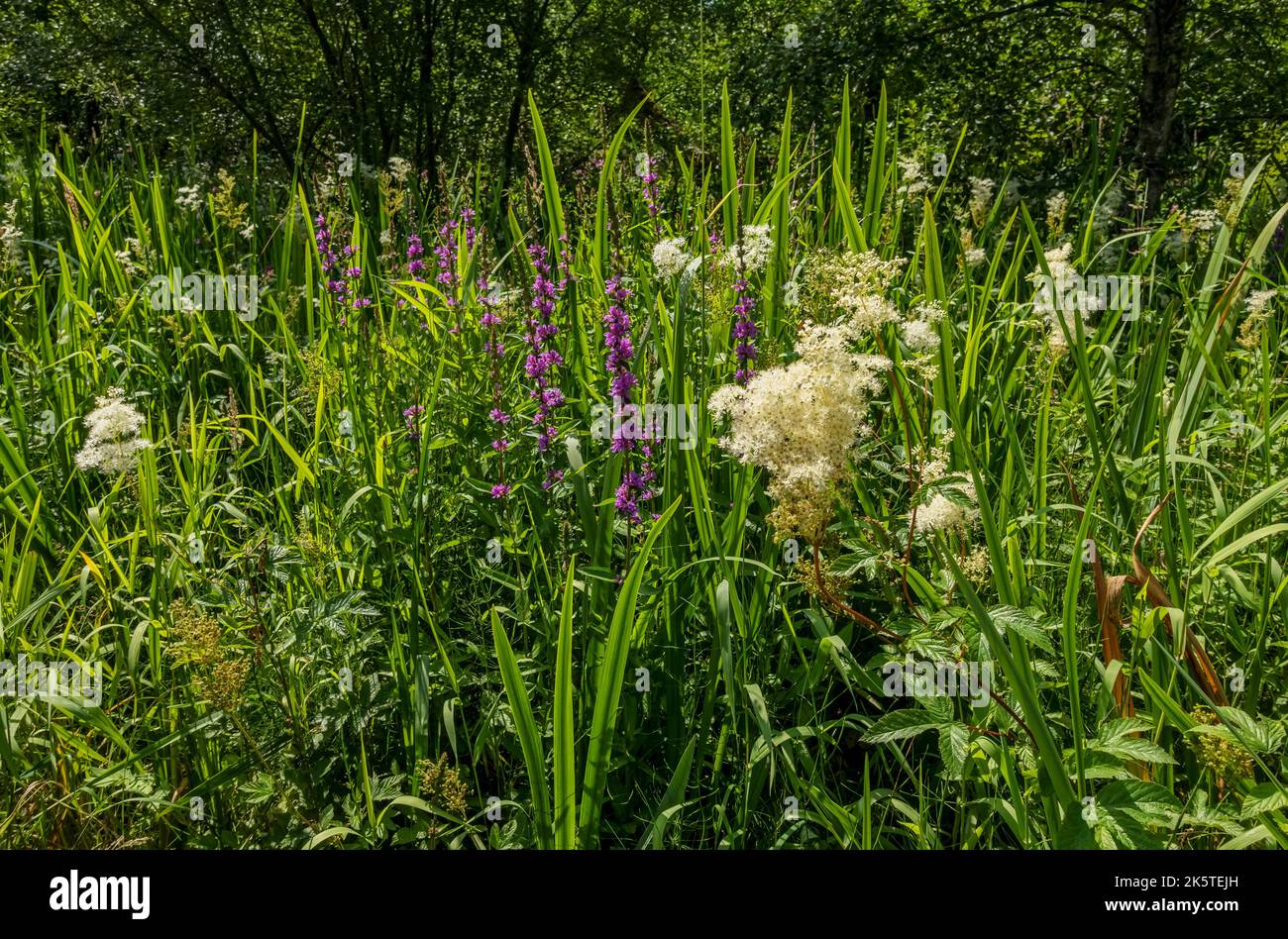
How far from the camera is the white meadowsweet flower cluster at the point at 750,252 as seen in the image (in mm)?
2477

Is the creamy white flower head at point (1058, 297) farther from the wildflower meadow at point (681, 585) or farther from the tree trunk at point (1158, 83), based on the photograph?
the tree trunk at point (1158, 83)

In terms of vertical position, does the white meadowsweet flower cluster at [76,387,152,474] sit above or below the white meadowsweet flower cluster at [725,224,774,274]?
below

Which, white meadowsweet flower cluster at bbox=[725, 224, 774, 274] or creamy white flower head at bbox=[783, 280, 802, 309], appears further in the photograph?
creamy white flower head at bbox=[783, 280, 802, 309]

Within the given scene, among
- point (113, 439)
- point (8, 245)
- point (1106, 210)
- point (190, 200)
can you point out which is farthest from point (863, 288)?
point (190, 200)

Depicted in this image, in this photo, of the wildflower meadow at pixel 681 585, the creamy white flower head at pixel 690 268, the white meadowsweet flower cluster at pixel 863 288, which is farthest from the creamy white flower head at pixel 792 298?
the white meadowsweet flower cluster at pixel 863 288

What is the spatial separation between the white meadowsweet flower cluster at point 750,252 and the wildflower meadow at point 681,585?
0.02 m

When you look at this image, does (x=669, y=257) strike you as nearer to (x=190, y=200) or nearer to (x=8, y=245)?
(x=8, y=245)

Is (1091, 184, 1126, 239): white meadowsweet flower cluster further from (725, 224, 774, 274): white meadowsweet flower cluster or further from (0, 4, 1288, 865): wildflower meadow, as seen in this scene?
(725, 224, 774, 274): white meadowsweet flower cluster

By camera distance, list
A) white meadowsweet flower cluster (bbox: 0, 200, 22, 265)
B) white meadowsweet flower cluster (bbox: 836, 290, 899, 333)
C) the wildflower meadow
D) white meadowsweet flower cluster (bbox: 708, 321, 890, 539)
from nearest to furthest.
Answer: white meadowsweet flower cluster (bbox: 708, 321, 890, 539) → the wildflower meadow → white meadowsweet flower cluster (bbox: 836, 290, 899, 333) → white meadowsweet flower cluster (bbox: 0, 200, 22, 265)

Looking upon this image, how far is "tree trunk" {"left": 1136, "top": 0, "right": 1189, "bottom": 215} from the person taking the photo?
5656mm

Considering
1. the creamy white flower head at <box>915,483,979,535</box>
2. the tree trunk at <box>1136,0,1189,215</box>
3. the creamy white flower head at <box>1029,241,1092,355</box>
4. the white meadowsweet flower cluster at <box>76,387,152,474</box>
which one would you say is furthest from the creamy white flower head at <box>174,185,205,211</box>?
the tree trunk at <box>1136,0,1189,215</box>

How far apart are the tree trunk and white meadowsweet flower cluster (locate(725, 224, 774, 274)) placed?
4.01 m

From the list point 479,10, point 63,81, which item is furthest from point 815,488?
point 63,81
